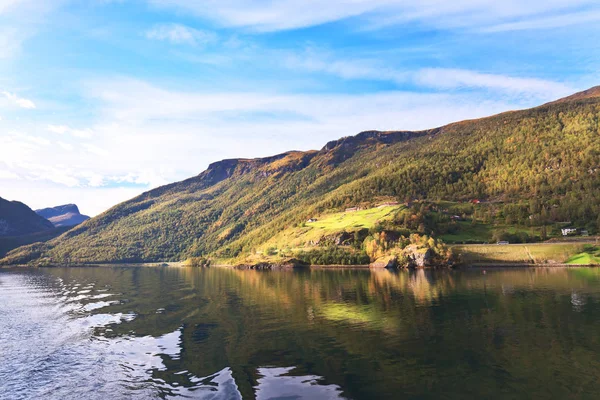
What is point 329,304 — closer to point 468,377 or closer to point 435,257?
point 468,377

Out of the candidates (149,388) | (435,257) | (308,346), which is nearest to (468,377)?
(308,346)

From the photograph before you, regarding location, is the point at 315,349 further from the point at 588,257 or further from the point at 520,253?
the point at 520,253

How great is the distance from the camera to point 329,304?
3059 inches

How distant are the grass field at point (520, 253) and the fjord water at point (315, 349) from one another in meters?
92.6

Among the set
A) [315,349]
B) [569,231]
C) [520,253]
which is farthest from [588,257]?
[315,349]

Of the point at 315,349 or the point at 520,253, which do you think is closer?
the point at 315,349

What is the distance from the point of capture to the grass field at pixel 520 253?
16100 cm

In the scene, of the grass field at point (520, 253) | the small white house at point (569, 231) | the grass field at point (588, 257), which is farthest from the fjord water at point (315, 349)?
the small white house at point (569, 231)

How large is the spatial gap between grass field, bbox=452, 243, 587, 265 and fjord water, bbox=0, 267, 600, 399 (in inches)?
3645

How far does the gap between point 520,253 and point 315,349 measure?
16156cm

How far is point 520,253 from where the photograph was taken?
6713 inches

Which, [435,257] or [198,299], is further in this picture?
[435,257]

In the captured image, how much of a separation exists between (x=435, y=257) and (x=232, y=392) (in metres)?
163

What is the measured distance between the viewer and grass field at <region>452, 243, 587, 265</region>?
161 meters
